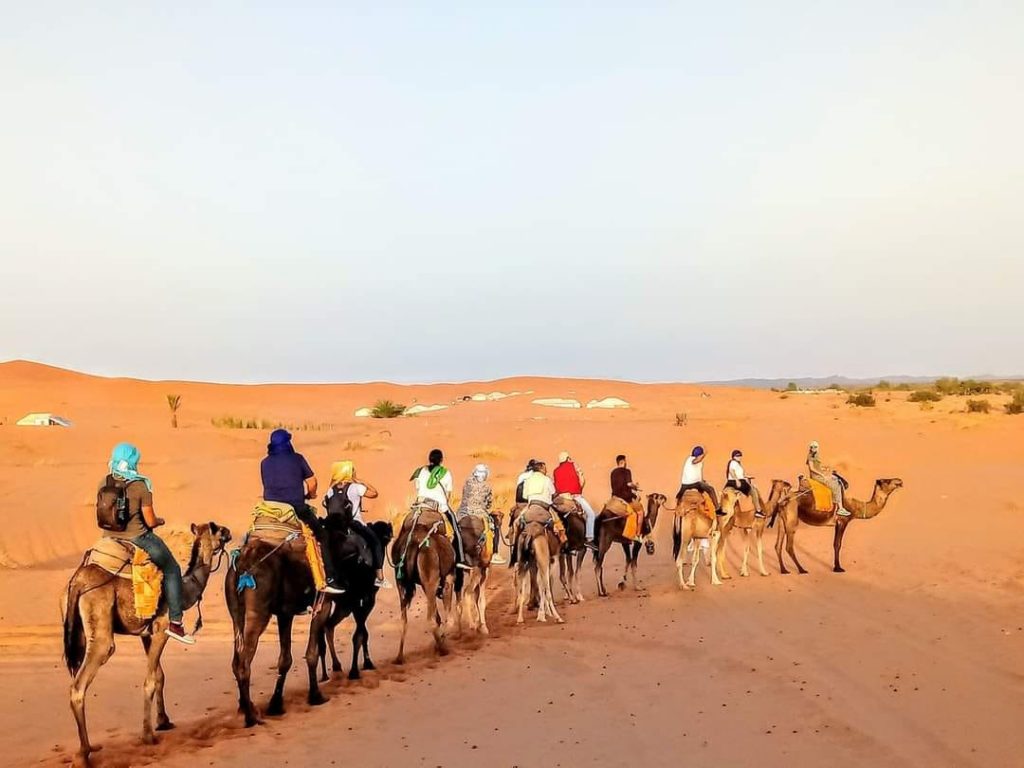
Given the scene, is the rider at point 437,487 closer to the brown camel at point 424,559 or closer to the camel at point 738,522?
the brown camel at point 424,559

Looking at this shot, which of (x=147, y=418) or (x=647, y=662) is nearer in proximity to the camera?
(x=647, y=662)

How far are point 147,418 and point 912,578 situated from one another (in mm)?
48059

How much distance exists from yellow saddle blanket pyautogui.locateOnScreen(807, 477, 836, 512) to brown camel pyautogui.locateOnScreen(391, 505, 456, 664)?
8.35 metres

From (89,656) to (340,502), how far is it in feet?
13.4

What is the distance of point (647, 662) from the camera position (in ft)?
37.2

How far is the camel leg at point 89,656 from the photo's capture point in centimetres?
799

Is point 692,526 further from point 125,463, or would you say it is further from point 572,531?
point 125,463

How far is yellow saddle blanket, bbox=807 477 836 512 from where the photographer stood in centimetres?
Result: 1719

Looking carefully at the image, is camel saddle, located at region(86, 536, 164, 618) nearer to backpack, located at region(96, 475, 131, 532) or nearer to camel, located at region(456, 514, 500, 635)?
backpack, located at region(96, 475, 131, 532)

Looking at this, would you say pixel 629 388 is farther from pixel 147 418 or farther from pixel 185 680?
pixel 185 680

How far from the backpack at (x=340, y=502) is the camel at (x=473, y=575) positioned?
1999mm

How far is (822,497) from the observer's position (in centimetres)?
1720

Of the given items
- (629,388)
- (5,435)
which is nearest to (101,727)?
(5,435)

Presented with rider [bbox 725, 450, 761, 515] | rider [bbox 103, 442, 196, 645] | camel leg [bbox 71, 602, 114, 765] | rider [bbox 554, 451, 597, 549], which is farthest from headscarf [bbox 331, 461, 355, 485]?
rider [bbox 725, 450, 761, 515]
